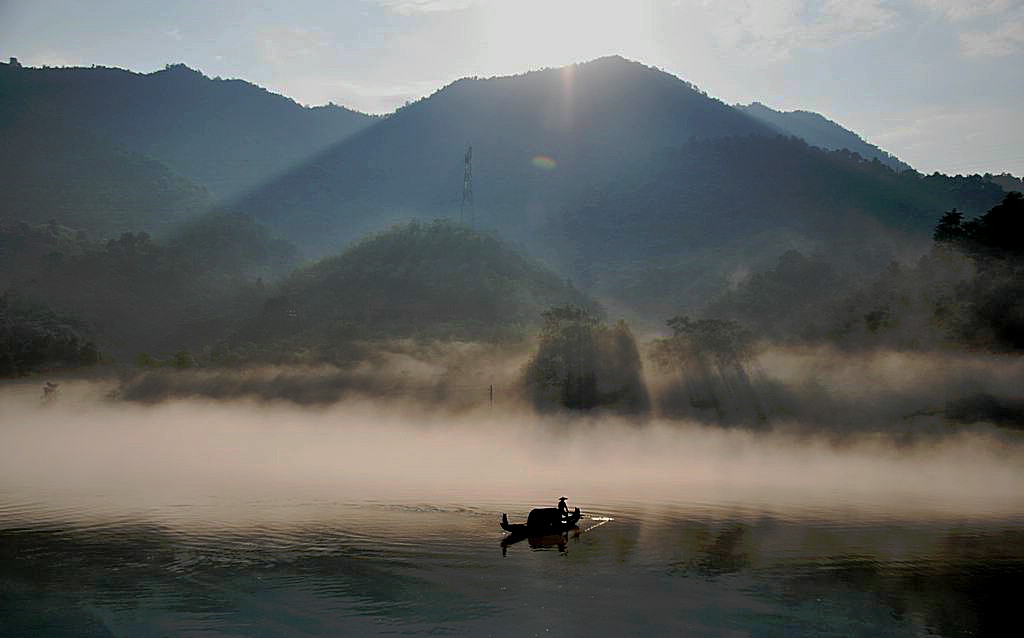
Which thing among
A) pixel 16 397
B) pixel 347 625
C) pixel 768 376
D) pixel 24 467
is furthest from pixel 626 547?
pixel 16 397

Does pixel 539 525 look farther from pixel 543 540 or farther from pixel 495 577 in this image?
pixel 495 577

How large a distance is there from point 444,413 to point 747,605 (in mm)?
123532

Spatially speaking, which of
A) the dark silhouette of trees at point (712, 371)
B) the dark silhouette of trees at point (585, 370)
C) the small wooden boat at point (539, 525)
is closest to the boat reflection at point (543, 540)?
the small wooden boat at point (539, 525)

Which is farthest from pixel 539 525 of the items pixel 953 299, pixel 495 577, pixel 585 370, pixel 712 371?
pixel 953 299

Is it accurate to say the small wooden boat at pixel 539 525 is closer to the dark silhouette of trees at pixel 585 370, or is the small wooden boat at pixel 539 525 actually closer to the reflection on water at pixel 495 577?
the reflection on water at pixel 495 577

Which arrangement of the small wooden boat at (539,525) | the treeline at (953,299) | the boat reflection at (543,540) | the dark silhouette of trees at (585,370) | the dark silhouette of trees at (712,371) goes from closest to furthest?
the boat reflection at (543,540) < the small wooden boat at (539,525) < the treeline at (953,299) < the dark silhouette of trees at (712,371) < the dark silhouette of trees at (585,370)

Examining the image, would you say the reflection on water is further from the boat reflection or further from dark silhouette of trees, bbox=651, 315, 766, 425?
dark silhouette of trees, bbox=651, 315, 766, 425

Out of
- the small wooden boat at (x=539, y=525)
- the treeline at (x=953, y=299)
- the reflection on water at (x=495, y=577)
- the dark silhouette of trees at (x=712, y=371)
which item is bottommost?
the reflection on water at (x=495, y=577)

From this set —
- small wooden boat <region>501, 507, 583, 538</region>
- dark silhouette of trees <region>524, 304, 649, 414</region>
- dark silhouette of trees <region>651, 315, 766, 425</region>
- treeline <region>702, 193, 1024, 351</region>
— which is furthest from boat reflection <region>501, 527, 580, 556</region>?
treeline <region>702, 193, 1024, 351</region>

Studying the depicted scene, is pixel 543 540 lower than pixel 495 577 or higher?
higher

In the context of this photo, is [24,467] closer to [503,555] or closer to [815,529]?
[503,555]

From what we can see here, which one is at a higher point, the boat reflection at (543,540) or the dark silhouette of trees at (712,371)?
the dark silhouette of trees at (712,371)

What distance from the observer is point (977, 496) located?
323 feet

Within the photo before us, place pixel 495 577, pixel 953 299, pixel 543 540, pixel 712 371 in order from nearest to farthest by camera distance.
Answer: pixel 495 577, pixel 543 540, pixel 953 299, pixel 712 371
